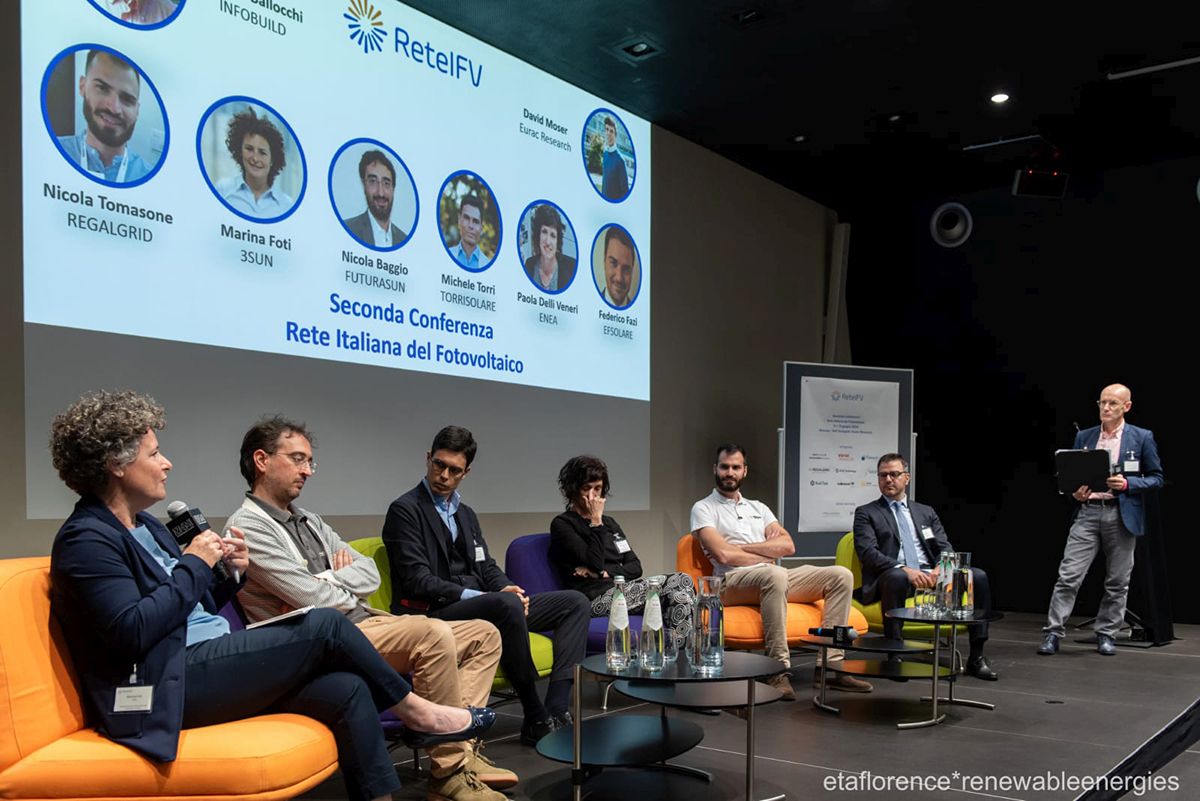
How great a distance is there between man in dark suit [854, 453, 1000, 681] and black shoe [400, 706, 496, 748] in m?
2.58

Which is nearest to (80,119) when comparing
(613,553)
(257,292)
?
(257,292)

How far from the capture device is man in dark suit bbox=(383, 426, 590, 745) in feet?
11.0

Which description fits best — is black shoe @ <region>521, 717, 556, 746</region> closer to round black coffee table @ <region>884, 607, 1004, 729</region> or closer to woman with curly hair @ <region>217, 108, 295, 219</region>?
round black coffee table @ <region>884, 607, 1004, 729</region>

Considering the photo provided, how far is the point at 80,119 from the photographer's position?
3.31m

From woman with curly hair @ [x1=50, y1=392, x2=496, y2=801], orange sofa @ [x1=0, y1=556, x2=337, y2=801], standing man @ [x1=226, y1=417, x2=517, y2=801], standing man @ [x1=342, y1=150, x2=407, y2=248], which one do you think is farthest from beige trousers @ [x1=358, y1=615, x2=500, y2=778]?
standing man @ [x1=342, y1=150, x2=407, y2=248]

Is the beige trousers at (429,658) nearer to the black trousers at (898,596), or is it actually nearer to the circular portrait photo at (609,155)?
the black trousers at (898,596)

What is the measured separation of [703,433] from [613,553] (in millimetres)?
2519

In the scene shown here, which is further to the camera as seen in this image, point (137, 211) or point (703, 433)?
point (703, 433)

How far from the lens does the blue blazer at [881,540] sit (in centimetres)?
481

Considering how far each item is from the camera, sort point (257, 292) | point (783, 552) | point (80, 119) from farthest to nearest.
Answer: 1. point (783, 552)
2. point (257, 292)
3. point (80, 119)

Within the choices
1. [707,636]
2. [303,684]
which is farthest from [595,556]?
[303,684]

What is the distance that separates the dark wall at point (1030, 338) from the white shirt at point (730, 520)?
353 centimetres

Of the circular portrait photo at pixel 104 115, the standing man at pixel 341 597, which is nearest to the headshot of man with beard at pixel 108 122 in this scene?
the circular portrait photo at pixel 104 115

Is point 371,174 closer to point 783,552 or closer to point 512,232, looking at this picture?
point 512,232
